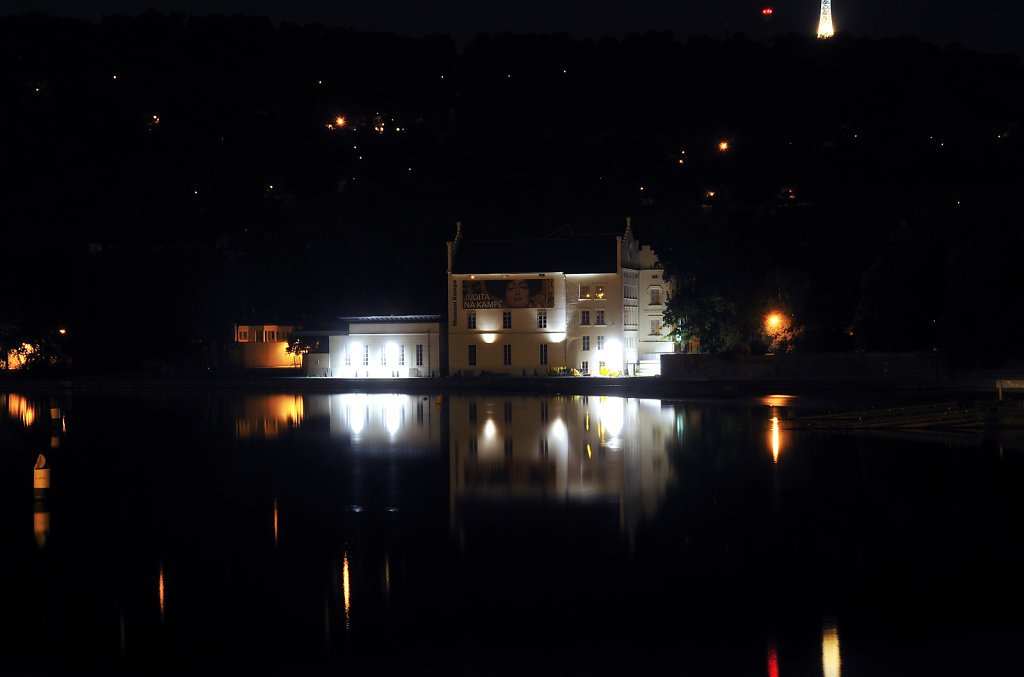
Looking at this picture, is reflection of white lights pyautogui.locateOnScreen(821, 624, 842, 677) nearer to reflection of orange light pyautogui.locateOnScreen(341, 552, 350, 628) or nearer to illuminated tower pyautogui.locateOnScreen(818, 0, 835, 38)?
reflection of orange light pyautogui.locateOnScreen(341, 552, 350, 628)

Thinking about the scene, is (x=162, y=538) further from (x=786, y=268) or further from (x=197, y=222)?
(x=197, y=222)

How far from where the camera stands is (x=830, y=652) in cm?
1106

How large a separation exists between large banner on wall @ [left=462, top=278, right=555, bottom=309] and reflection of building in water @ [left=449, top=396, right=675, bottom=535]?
82.6 ft

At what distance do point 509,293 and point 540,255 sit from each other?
3.06 m

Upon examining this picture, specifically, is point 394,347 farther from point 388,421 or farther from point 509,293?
point 388,421

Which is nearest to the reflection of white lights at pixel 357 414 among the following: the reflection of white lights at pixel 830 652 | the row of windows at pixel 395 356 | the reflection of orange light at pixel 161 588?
the row of windows at pixel 395 356

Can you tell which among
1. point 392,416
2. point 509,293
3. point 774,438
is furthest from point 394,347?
point 774,438

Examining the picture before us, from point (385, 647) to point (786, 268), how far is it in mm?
61768

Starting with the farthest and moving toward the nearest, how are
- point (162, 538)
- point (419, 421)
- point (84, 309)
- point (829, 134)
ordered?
point (829, 134), point (84, 309), point (419, 421), point (162, 538)

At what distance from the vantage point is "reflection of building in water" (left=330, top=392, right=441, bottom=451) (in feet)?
99.2

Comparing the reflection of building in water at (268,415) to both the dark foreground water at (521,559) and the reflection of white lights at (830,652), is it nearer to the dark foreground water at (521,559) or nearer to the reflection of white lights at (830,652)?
the dark foreground water at (521,559)

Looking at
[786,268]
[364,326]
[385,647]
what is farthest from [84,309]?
[385,647]

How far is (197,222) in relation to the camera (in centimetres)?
11012

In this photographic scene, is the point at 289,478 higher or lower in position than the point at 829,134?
lower
